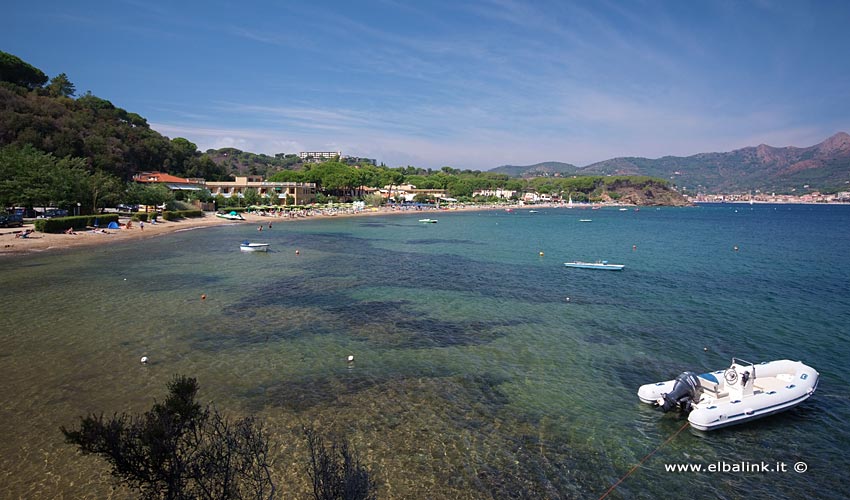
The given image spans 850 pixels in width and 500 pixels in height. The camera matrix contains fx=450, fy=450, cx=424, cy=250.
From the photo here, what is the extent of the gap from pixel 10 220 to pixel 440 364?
52226 millimetres

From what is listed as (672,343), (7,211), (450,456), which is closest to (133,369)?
(450,456)

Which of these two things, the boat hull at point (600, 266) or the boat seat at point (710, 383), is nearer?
the boat seat at point (710, 383)

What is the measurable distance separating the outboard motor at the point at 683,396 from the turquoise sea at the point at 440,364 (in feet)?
1.46

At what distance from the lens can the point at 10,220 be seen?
149 ft

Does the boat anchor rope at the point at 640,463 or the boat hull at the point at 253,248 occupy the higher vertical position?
the boat hull at the point at 253,248

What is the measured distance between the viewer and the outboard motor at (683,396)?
41.4 ft

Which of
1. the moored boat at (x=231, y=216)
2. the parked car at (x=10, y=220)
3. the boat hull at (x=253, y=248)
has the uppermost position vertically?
the parked car at (x=10, y=220)

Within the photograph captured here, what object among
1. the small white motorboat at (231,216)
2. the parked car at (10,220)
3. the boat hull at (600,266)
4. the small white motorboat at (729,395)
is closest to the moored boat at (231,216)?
the small white motorboat at (231,216)

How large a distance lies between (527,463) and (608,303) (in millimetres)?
16965

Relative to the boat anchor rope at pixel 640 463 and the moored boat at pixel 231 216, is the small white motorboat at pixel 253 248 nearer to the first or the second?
the moored boat at pixel 231 216

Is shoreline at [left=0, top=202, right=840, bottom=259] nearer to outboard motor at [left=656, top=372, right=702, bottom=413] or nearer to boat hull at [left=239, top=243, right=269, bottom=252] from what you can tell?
boat hull at [left=239, top=243, right=269, bottom=252]

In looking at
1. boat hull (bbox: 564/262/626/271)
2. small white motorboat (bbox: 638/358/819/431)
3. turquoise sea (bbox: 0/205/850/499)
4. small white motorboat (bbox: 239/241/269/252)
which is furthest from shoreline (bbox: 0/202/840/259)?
small white motorboat (bbox: 638/358/819/431)

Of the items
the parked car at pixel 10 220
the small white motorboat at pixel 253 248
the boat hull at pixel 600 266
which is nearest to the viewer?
the boat hull at pixel 600 266

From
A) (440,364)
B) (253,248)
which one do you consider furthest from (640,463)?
(253,248)
